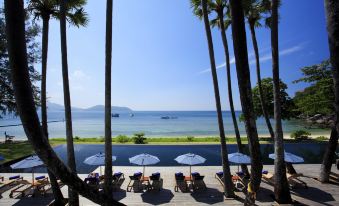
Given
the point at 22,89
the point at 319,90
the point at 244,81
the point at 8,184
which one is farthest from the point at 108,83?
the point at 319,90

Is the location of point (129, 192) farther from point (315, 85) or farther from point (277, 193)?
point (315, 85)

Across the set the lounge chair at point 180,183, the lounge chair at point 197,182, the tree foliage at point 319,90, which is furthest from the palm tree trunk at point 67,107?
the tree foliage at point 319,90

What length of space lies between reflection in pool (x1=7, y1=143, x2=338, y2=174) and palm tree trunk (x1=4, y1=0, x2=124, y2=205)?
56.5ft

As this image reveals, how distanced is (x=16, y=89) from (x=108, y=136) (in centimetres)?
657

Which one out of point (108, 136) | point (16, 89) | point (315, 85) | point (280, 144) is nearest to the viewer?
point (16, 89)

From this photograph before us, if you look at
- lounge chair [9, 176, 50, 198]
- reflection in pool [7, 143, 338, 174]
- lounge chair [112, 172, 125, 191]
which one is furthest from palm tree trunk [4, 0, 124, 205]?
reflection in pool [7, 143, 338, 174]

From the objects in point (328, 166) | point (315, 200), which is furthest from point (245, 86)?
point (328, 166)

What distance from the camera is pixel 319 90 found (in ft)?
58.0

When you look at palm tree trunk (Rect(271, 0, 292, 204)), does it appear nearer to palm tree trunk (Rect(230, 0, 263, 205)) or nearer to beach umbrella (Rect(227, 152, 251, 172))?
beach umbrella (Rect(227, 152, 251, 172))

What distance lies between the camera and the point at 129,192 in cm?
1404

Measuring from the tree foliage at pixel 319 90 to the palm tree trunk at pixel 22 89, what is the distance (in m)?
17.7

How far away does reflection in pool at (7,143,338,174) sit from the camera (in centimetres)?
2181

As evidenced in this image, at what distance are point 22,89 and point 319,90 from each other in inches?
734

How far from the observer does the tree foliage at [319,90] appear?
17094mm
